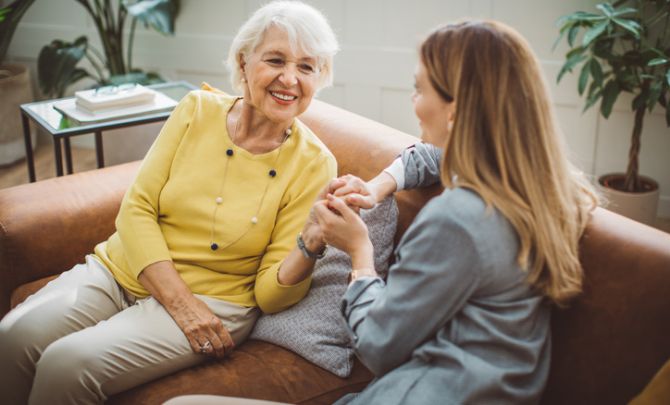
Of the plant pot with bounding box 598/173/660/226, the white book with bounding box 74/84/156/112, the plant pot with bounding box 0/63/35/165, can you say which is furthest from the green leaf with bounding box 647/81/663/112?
the plant pot with bounding box 0/63/35/165

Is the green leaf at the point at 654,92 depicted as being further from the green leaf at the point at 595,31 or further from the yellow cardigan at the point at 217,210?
the yellow cardigan at the point at 217,210

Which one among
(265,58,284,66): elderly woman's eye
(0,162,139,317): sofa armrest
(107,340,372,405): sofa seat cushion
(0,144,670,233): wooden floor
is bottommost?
(0,144,670,233): wooden floor

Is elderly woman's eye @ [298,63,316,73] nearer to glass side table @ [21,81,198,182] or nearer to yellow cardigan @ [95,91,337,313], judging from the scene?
yellow cardigan @ [95,91,337,313]

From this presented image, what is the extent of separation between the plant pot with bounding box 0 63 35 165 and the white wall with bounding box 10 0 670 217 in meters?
0.28

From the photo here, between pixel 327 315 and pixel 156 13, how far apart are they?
2.32m

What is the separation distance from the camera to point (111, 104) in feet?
8.18

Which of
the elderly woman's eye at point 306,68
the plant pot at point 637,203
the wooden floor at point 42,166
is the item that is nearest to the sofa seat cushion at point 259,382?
the elderly woman's eye at point 306,68

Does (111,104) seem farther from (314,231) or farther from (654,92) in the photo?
(654,92)

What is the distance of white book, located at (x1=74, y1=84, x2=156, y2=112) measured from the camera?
97.7 inches

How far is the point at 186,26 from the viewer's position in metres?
3.85

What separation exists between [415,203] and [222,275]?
19.6 inches

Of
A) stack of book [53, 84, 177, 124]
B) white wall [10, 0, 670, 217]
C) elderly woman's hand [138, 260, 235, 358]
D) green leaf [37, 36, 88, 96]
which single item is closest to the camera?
elderly woman's hand [138, 260, 235, 358]

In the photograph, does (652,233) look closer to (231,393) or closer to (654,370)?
(654,370)

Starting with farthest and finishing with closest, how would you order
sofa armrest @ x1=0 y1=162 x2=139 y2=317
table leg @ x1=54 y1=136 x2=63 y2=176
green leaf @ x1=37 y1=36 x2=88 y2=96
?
green leaf @ x1=37 y1=36 x2=88 y2=96 < table leg @ x1=54 y1=136 x2=63 y2=176 < sofa armrest @ x1=0 y1=162 x2=139 y2=317
